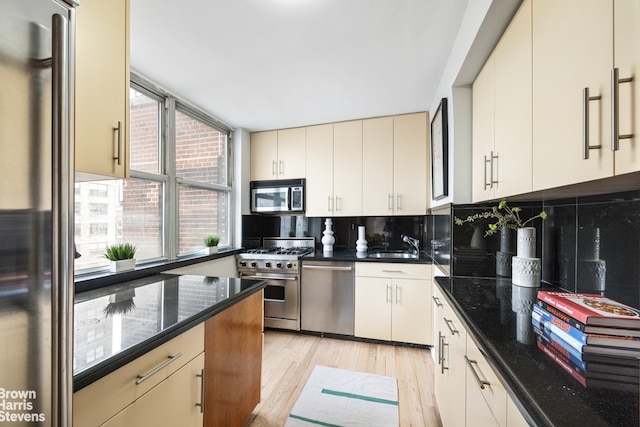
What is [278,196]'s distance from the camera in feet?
10.5

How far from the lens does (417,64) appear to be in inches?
74.1

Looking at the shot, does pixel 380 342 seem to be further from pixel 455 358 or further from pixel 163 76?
pixel 163 76

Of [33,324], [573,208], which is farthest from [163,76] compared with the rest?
[573,208]

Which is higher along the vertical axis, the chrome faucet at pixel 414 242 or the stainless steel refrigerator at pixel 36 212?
the stainless steel refrigerator at pixel 36 212

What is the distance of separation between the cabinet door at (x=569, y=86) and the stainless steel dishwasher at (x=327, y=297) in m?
2.03

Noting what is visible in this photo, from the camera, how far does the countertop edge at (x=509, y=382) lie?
542 mm

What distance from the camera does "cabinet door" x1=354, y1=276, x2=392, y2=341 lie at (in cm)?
261

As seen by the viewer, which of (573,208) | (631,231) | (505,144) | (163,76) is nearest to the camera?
(631,231)

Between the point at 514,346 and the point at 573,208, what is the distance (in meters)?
0.94

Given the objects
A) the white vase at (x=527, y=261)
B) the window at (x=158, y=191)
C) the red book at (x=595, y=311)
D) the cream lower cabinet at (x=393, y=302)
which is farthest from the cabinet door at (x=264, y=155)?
the red book at (x=595, y=311)

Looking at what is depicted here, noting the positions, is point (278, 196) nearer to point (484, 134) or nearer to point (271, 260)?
point (271, 260)

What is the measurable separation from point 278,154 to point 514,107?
8.34ft

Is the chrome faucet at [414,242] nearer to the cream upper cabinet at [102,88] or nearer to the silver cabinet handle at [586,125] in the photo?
the silver cabinet handle at [586,125]

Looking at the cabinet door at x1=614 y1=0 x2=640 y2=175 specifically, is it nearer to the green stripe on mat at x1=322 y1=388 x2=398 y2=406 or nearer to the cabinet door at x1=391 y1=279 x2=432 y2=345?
the green stripe on mat at x1=322 y1=388 x2=398 y2=406
